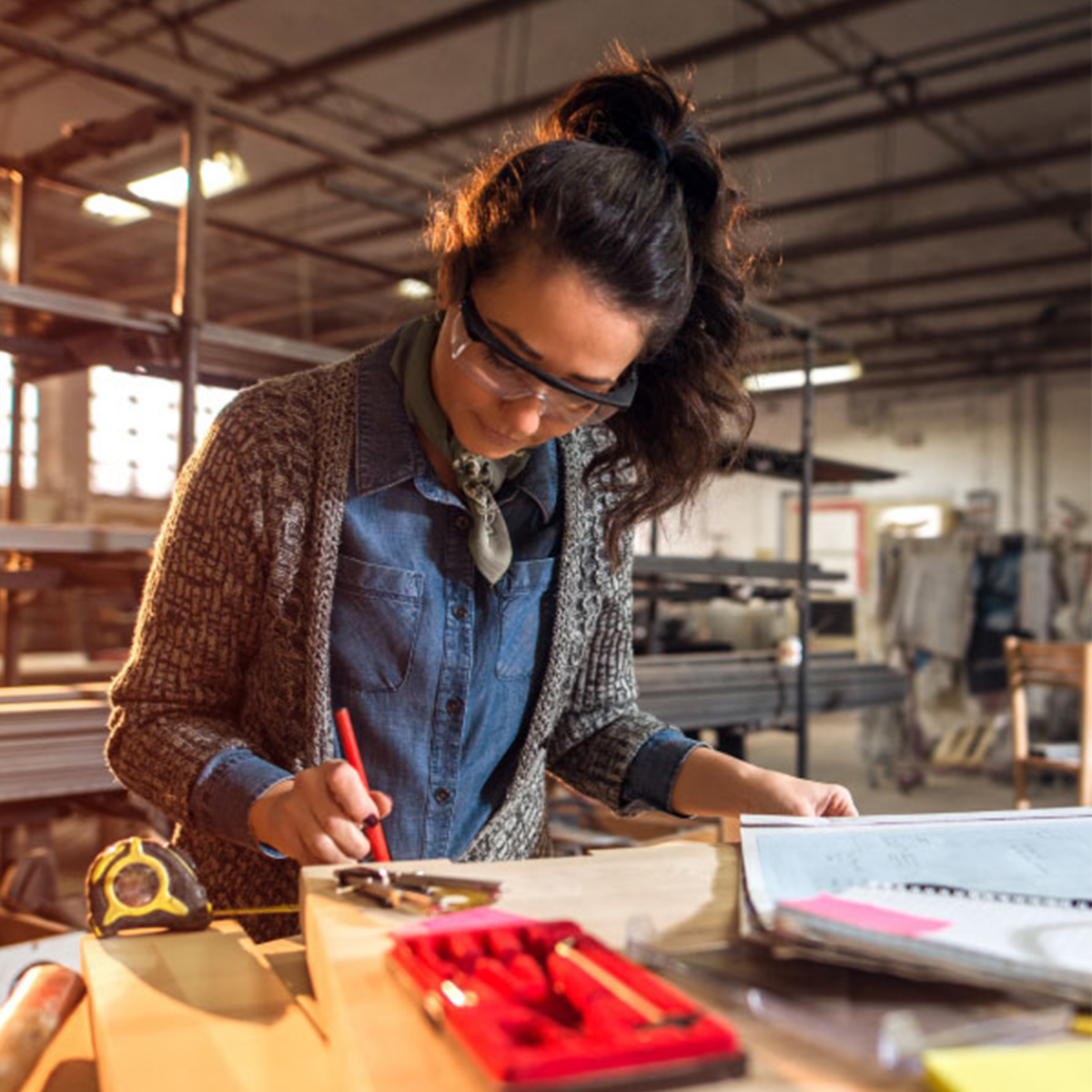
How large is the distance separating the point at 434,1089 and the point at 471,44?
6.08 metres

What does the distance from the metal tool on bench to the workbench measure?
0.05 feet

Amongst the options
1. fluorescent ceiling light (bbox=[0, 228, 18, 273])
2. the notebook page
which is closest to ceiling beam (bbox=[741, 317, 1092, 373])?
fluorescent ceiling light (bbox=[0, 228, 18, 273])

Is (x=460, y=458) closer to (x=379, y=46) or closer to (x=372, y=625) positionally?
(x=372, y=625)

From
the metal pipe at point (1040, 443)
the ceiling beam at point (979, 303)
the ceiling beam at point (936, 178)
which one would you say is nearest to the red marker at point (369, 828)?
the ceiling beam at point (936, 178)

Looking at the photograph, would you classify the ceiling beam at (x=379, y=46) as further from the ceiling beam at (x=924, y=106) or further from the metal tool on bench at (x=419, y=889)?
the metal tool on bench at (x=419, y=889)

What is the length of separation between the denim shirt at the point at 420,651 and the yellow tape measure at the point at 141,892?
32 cm

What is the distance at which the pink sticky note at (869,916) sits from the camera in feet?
1.86

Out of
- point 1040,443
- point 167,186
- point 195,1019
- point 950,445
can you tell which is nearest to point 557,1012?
point 195,1019

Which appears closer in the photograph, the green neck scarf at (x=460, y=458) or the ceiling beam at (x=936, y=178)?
the green neck scarf at (x=460, y=458)

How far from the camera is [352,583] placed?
112 cm

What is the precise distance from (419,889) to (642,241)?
0.59 m

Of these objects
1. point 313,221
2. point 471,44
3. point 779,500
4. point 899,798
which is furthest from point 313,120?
point 779,500

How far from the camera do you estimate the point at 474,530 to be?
45.9 inches

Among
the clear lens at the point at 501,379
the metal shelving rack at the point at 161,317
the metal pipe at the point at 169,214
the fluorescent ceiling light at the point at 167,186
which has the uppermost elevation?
the fluorescent ceiling light at the point at 167,186
